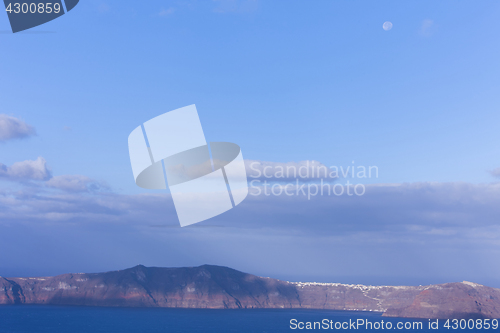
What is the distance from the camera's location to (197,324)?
487 ft

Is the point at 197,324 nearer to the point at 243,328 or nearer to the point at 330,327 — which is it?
the point at 243,328

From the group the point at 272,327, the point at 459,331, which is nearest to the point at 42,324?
the point at 272,327

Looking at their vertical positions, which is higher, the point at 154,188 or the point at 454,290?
the point at 154,188

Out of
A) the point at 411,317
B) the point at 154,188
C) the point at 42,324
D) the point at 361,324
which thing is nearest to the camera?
the point at 154,188

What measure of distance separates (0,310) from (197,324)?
97226 mm

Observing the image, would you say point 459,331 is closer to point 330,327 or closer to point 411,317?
point 411,317

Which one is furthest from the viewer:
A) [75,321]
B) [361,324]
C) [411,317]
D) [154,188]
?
[411,317]

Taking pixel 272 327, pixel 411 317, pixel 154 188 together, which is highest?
pixel 154 188

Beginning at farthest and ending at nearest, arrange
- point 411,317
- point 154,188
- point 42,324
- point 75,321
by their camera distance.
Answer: point 411,317
point 75,321
point 42,324
point 154,188

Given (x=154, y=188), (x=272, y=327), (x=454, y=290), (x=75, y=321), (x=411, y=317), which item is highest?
(x=154, y=188)

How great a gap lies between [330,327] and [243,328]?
3561 cm

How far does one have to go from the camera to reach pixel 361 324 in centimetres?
16812

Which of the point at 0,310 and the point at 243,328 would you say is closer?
the point at 243,328

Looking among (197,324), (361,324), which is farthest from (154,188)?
(361,324)
